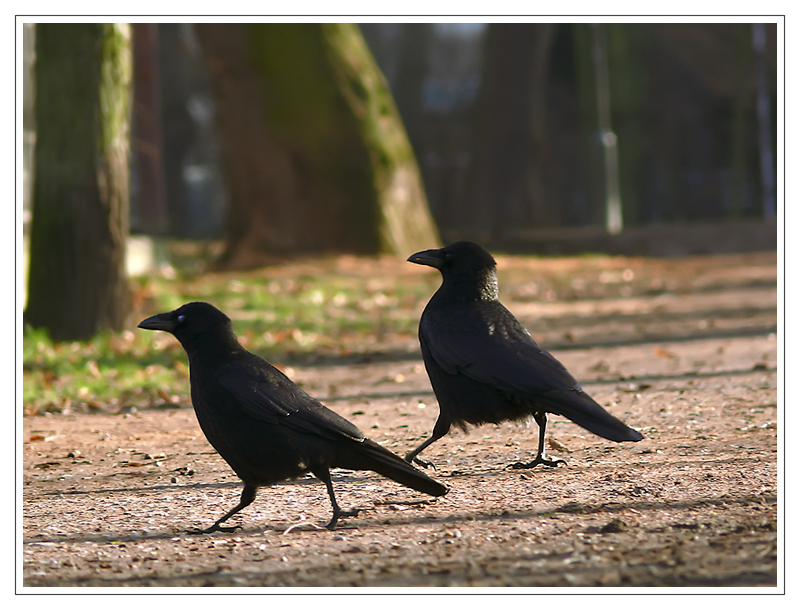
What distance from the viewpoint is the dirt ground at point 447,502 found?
3672 mm

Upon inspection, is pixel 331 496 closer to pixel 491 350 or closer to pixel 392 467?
pixel 392 467

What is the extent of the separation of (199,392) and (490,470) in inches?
63.8

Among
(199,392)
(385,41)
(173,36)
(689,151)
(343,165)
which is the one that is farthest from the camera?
(385,41)

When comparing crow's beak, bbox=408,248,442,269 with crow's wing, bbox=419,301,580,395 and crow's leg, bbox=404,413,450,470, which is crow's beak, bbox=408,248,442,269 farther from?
crow's leg, bbox=404,413,450,470

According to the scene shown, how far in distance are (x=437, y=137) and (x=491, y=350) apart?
29.5m

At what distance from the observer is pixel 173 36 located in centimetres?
3366

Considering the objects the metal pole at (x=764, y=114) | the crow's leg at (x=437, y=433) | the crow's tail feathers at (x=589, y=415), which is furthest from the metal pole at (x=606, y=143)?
the crow's tail feathers at (x=589, y=415)

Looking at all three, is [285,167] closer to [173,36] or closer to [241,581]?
[241,581]

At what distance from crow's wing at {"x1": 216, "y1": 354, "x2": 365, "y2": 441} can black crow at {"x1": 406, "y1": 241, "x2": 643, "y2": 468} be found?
0.84m

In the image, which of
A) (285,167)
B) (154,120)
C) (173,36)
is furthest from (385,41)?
(285,167)

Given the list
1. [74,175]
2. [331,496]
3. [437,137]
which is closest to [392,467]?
[331,496]

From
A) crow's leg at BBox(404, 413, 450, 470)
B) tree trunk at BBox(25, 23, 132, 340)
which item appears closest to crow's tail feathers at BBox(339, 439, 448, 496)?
crow's leg at BBox(404, 413, 450, 470)

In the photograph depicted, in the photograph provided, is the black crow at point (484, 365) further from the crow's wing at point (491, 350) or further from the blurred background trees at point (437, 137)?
the blurred background trees at point (437, 137)

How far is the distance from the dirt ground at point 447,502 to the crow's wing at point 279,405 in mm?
400
